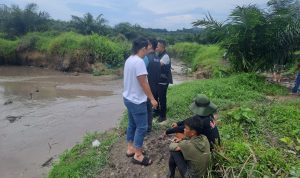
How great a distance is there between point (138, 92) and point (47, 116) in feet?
21.7

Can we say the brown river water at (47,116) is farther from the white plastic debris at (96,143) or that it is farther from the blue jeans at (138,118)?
the blue jeans at (138,118)

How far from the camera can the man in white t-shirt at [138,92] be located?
16.9 feet

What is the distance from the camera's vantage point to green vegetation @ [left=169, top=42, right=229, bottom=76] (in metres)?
22.1

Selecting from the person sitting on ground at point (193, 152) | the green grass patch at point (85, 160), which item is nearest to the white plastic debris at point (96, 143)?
the green grass patch at point (85, 160)

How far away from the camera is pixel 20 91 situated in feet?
53.6

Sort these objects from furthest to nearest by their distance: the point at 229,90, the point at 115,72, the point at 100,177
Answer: the point at 115,72
the point at 229,90
the point at 100,177

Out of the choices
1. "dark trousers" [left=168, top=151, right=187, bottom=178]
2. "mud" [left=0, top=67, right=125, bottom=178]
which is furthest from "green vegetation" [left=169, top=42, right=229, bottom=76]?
"dark trousers" [left=168, top=151, right=187, bottom=178]

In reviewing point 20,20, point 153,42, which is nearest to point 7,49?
point 20,20

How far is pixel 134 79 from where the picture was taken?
5.22m

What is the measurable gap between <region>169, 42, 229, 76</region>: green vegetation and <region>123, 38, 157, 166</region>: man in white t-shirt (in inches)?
587

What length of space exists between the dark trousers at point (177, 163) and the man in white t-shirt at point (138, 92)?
0.75 m

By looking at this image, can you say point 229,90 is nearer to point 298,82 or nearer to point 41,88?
point 298,82

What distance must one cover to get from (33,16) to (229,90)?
85.5 ft

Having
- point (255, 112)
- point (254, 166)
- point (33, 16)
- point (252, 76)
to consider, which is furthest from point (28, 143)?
point (33, 16)
